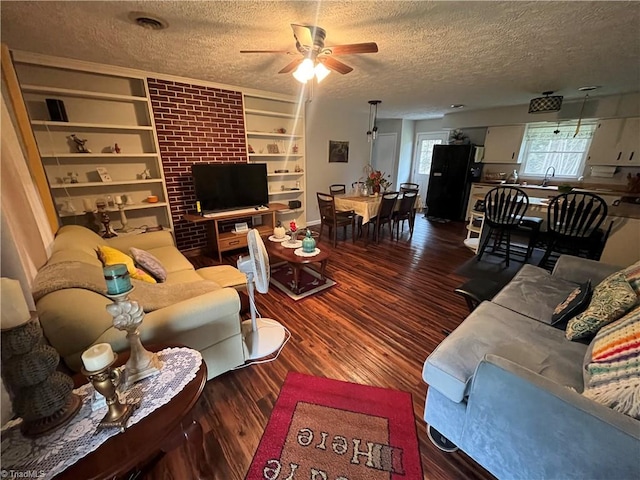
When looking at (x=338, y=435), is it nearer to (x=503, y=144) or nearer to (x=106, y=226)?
(x=106, y=226)

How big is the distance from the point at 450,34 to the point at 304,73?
1.17 metres

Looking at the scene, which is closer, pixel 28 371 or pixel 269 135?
pixel 28 371

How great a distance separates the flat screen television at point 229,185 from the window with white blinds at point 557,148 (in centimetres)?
521

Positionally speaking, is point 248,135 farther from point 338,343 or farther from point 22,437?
point 22,437

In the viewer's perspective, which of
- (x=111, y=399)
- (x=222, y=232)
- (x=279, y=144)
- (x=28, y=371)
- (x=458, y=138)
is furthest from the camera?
(x=458, y=138)

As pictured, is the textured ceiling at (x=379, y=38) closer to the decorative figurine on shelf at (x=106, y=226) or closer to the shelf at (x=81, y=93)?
the shelf at (x=81, y=93)

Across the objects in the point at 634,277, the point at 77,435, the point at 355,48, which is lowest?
the point at 77,435

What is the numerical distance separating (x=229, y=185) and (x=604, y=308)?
3.79 m

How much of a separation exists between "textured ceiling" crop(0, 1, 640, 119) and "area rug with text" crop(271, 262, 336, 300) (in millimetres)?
2344

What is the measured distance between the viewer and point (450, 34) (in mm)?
1956

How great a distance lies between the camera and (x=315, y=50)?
1.97 meters

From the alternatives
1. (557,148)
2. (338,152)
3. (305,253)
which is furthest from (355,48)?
(557,148)

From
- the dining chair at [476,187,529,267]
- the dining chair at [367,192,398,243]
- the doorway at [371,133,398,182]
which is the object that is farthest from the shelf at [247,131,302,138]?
the doorway at [371,133,398,182]

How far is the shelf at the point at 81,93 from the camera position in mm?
2467
